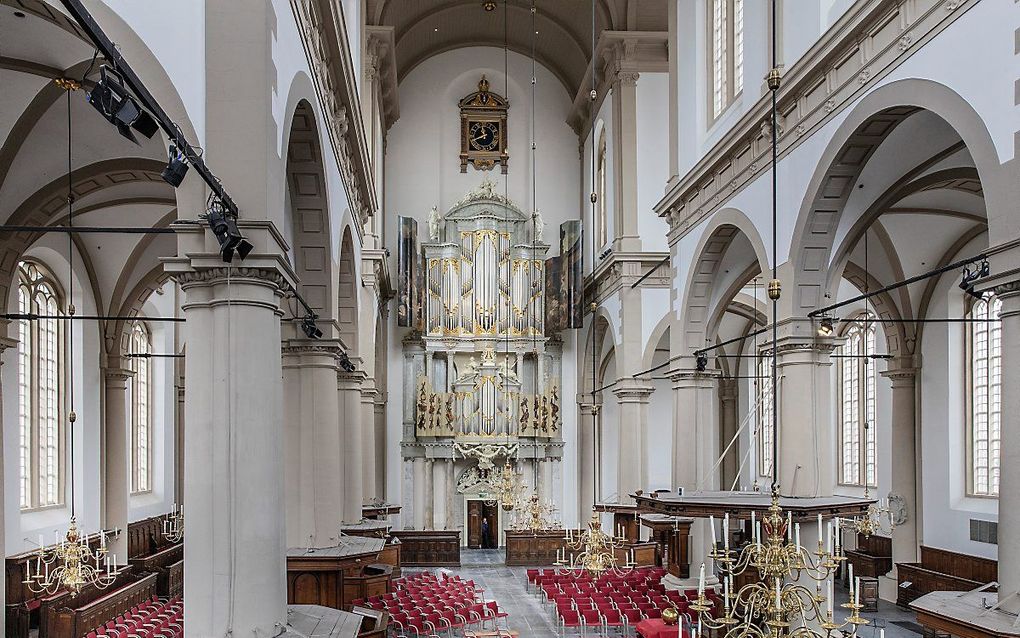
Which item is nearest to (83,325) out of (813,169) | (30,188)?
(30,188)

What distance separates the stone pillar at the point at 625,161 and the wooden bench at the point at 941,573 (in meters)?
9.63

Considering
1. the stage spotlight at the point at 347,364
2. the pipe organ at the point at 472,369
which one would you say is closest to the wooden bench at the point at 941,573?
the stage spotlight at the point at 347,364

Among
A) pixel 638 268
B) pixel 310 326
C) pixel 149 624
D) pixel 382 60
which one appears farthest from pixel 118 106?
pixel 382 60

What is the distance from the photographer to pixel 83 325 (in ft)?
70.4

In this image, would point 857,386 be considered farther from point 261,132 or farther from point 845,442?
point 261,132

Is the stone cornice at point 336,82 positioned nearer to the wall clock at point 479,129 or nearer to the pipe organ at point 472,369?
the pipe organ at point 472,369

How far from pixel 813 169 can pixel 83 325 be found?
1575cm

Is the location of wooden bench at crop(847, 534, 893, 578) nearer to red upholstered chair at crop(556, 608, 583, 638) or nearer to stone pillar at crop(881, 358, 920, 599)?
stone pillar at crop(881, 358, 920, 599)

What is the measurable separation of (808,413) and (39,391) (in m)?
14.9

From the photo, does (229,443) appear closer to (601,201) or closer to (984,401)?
(984,401)

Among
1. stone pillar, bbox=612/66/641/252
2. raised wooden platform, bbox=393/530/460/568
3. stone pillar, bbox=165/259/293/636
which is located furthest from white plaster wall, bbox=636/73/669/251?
stone pillar, bbox=165/259/293/636

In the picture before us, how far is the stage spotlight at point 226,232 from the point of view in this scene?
7660 mm

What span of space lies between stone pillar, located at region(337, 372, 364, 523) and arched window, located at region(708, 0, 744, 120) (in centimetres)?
838

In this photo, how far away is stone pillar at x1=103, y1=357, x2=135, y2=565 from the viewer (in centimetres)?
2208
